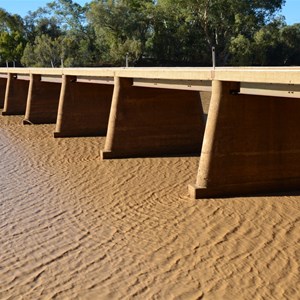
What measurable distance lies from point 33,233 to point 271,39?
146 ft

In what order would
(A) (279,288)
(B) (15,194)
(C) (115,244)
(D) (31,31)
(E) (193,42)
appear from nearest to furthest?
(A) (279,288)
(C) (115,244)
(B) (15,194)
(E) (193,42)
(D) (31,31)

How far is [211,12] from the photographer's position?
5031 centimetres

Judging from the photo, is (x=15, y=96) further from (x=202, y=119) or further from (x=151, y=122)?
(x=202, y=119)

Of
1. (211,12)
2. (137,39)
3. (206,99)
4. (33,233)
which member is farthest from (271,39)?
(33,233)

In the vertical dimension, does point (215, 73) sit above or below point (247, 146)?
above

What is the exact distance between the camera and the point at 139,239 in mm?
9141

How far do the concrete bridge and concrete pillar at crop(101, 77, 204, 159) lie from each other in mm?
36

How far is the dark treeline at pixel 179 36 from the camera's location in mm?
49562

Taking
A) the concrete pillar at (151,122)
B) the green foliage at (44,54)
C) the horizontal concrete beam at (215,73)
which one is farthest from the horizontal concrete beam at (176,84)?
the green foliage at (44,54)

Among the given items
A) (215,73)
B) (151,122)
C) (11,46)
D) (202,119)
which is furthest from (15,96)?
(11,46)

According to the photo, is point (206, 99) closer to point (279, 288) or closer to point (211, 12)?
point (211, 12)

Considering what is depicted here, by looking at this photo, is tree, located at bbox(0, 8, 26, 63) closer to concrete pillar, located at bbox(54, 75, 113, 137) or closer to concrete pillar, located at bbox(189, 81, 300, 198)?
concrete pillar, located at bbox(54, 75, 113, 137)

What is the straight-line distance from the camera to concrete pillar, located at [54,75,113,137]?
20.3 meters

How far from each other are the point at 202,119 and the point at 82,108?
6.32m
